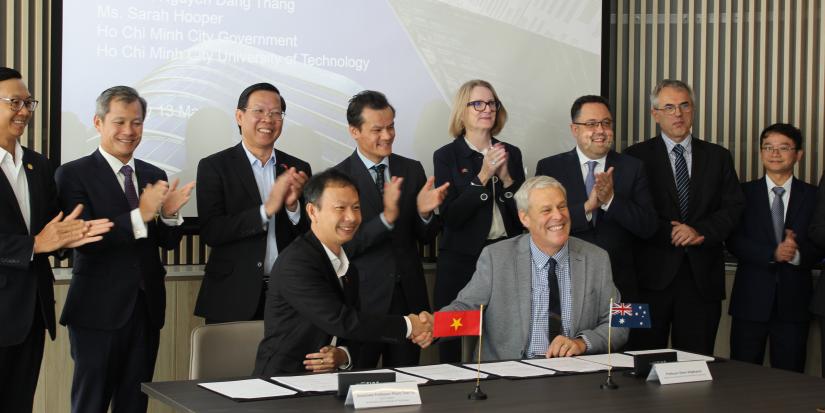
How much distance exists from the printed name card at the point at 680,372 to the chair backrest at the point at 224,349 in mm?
1393

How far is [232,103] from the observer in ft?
17.7

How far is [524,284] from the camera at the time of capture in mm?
3859

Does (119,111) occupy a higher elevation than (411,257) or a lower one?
higher

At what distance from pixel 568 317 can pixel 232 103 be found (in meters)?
2.42

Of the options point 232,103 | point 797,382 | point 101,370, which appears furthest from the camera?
point 232,103

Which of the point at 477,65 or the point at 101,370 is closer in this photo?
the point at 101,370

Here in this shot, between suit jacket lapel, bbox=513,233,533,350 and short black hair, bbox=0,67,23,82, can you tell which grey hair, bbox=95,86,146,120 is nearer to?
short black hair, bbox=0,67,23,82

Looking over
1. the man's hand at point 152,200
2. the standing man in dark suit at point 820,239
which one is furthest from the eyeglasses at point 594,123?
the man's hand at point 152,200

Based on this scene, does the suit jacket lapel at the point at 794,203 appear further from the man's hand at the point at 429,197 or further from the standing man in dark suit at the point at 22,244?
the standing man in dark suit at the point at 22,244

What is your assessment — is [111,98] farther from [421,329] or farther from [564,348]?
[564,348]

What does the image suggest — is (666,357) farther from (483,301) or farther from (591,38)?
(591,38)

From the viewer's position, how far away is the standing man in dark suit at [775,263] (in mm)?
5348

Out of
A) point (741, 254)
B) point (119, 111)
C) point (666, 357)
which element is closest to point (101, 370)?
point (119, 111)

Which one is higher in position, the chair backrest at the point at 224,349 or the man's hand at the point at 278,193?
the man's hand at the point at 278,193
